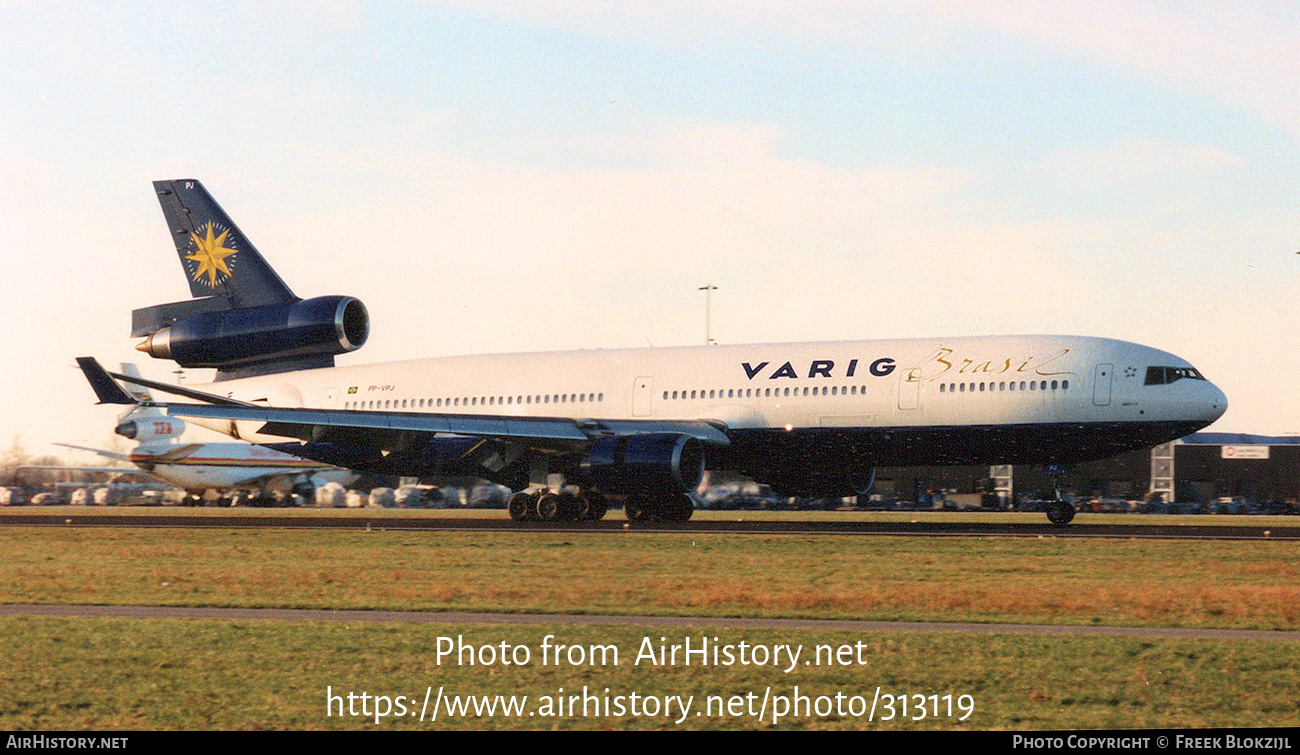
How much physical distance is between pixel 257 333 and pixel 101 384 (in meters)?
8.81

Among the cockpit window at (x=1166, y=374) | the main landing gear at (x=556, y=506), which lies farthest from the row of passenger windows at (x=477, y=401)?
the cockpit window at (x=1166, y=374)

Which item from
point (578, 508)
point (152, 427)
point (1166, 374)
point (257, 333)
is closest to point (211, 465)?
point (152, 427)

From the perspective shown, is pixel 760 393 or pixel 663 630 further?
pixel 760 393

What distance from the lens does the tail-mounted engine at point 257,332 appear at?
4262 cm

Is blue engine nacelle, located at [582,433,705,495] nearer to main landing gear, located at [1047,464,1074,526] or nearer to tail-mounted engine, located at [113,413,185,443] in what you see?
main landing gear, located at [1047,464,1074,526]

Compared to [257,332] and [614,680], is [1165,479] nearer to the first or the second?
[257,332]

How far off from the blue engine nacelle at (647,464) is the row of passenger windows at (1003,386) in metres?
6.58

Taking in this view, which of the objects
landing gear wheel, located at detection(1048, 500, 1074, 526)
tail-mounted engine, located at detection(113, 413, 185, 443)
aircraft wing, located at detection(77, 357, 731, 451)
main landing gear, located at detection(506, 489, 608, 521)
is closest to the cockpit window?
landing gear wheel, located at detection(1048, 500, 1074, 526)

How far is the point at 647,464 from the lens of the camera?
110 ft

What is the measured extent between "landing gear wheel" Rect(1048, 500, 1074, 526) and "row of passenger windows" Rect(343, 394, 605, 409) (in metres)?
13.1

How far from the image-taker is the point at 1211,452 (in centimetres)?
8562

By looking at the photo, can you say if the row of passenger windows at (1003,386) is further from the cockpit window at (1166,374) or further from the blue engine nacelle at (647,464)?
the blue engine nacelle at (647,464)

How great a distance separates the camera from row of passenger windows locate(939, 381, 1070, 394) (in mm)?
33125
